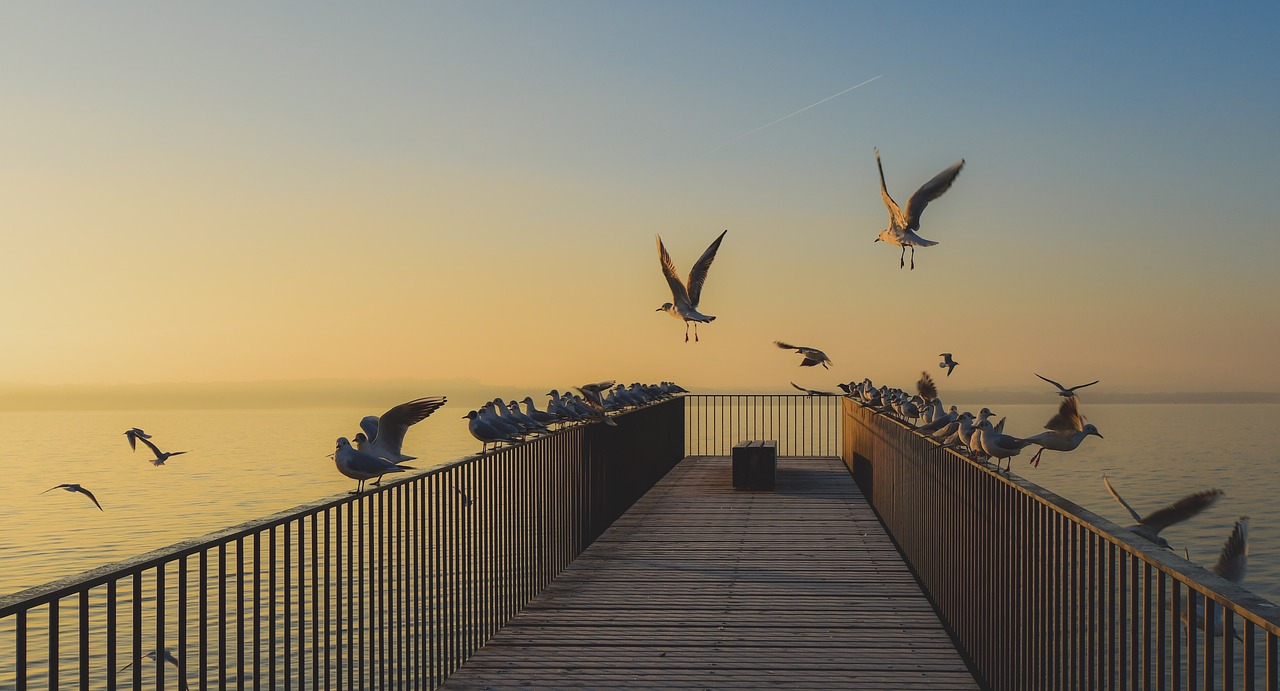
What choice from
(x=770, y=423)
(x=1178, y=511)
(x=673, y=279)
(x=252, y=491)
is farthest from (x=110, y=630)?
(x=252, y=491)

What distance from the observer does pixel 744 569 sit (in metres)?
9.69

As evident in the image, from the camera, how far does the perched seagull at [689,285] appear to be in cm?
1812

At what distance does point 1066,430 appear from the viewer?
7.59 m

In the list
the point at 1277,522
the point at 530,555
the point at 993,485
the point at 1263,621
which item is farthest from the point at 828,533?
the point at 1277,522

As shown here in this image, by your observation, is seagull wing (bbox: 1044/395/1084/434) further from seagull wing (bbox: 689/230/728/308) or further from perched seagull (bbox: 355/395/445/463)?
seagull wing (bbox: 689/230/728/308)

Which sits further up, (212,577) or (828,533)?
(828,533)

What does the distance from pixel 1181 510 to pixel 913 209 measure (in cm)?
870

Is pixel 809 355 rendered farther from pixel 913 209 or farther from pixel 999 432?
pixel 999 432

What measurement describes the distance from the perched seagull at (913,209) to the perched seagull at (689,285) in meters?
3.98

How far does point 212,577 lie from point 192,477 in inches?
990

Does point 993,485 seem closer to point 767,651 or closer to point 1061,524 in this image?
point 1061,524

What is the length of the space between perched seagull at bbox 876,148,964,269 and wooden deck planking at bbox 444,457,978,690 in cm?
370

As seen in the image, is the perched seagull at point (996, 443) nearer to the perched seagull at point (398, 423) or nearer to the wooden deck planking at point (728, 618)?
the wooden deck planking at point (728, 618)

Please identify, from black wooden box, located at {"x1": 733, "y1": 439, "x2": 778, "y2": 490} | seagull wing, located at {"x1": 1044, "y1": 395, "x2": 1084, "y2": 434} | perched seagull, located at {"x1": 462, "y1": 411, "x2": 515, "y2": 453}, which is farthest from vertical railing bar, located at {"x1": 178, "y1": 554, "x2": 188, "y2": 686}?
black wooden box, located at {"x1": 733, "y1": 439, "x2": 778, "y2": 490}
